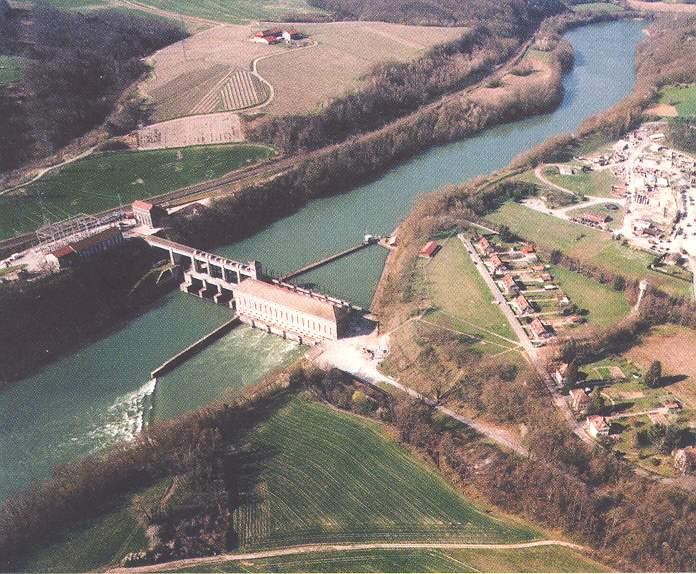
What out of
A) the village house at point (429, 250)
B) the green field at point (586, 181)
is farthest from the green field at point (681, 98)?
the village house at point (429, 250)

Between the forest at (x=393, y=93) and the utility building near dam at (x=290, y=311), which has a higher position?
the forest at (x=393, y=93)

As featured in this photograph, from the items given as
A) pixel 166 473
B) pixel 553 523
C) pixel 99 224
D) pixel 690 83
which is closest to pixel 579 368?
pixel 553 523

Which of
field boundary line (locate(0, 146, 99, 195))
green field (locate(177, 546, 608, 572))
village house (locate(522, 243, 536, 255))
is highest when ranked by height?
field boundary line (locate(0, 146, 99, 195))

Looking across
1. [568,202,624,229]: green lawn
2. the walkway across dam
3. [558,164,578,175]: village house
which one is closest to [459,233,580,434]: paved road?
the walkway across dam

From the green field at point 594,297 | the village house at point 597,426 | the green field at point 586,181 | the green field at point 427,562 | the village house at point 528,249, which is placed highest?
the green field at point 586,181

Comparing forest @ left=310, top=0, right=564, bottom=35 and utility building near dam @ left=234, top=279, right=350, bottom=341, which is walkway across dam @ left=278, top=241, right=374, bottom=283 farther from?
forest @ left=310, top=0, right=564, bottom=35

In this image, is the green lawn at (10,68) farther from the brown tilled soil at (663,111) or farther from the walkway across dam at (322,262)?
the brown tilled soil at (663,111)
